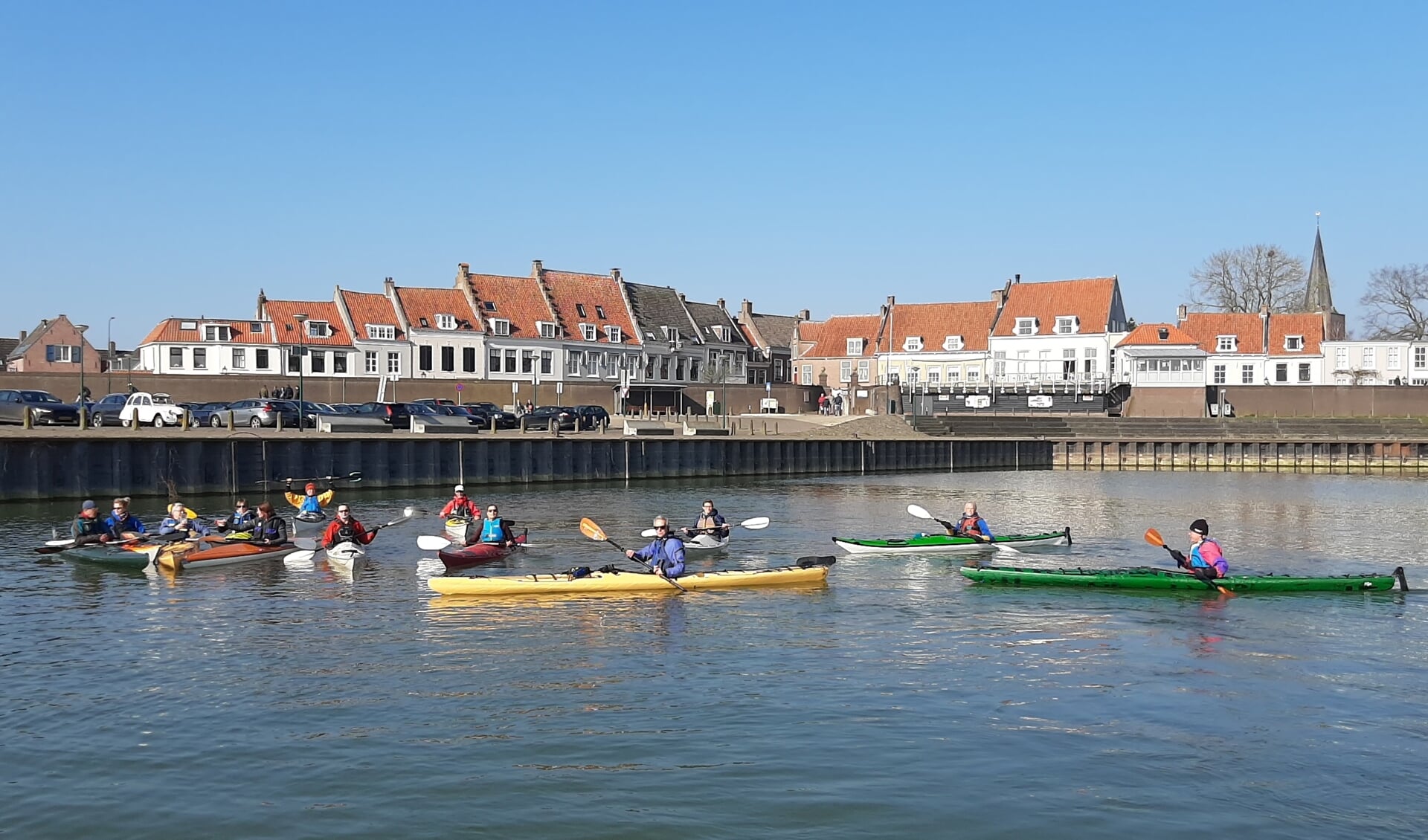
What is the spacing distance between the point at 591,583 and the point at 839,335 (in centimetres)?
8893

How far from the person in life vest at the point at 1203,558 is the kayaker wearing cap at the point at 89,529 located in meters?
23.7

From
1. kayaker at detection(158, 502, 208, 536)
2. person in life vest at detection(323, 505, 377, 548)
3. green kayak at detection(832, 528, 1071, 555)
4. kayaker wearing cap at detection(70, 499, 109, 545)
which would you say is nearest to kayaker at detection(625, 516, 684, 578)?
green kayak at detection(832, 528, 1071, 555)

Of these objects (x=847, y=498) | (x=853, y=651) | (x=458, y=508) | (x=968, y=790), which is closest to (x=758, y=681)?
(x=853, y=651)

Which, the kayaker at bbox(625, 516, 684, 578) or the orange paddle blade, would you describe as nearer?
the kayaker at bbox(625, 516, 684, 578)

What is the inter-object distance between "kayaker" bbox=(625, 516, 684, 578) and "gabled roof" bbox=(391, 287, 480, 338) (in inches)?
2601

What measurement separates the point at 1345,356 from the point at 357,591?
84.7m

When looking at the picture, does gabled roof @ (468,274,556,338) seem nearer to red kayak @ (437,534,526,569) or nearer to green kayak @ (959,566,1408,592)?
red kayak @ (437,534,526,569)

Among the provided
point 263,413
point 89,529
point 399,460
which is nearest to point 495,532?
point 89,529

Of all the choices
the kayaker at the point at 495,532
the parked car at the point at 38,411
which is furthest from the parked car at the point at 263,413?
the kayaker at the point at 495,532

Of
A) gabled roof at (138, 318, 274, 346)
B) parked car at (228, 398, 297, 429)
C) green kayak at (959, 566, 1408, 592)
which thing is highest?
gabled roof at (138, 318, 274, 346)

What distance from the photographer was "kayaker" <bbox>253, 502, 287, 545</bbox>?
30.0 m

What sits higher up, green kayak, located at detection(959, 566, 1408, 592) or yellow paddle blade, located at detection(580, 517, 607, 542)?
yellow paddle blade, located at detection(580, 517, 607, 542)

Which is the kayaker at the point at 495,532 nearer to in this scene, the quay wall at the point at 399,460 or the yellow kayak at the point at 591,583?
the yellow kayak at the point at 591,583

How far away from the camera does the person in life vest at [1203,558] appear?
83.7ft
